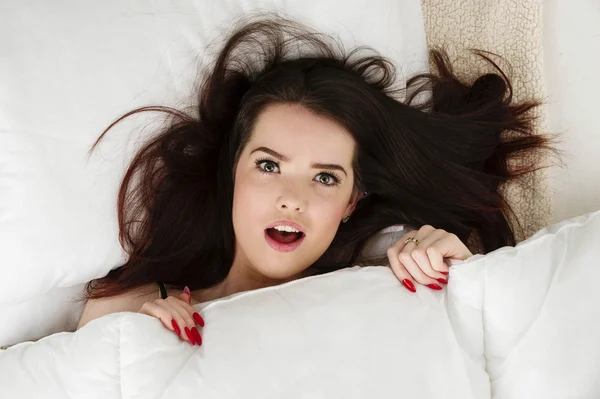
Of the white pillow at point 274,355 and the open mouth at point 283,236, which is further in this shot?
the open mouth at point 283,236

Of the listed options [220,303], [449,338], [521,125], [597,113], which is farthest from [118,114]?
[597,113]

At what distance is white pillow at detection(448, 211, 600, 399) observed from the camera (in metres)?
1.25

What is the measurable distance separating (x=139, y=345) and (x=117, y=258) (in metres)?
0.33

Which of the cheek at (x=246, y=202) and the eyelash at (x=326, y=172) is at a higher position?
the eyelash at (x=326, y=172)

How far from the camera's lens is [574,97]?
1560mm

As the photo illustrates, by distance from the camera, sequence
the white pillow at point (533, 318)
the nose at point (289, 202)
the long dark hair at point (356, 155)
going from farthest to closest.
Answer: the long dark hair at point (356, 155), the nose at point (289, 202), the white pillow at point (533, 318)

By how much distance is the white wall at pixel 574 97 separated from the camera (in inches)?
60.4

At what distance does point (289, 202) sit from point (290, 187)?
3 cm

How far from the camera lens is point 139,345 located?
3.84ft

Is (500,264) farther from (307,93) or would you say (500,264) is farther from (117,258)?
(117,258)

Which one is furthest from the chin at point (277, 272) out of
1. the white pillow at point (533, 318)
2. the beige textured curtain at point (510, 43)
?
the beige textured curtain at point (510, 43)

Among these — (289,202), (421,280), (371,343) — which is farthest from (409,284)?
(289,202)

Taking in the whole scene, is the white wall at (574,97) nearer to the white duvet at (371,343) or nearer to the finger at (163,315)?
the white duvet at (371,343)

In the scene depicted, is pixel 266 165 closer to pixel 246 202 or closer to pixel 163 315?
pixel 246 202
